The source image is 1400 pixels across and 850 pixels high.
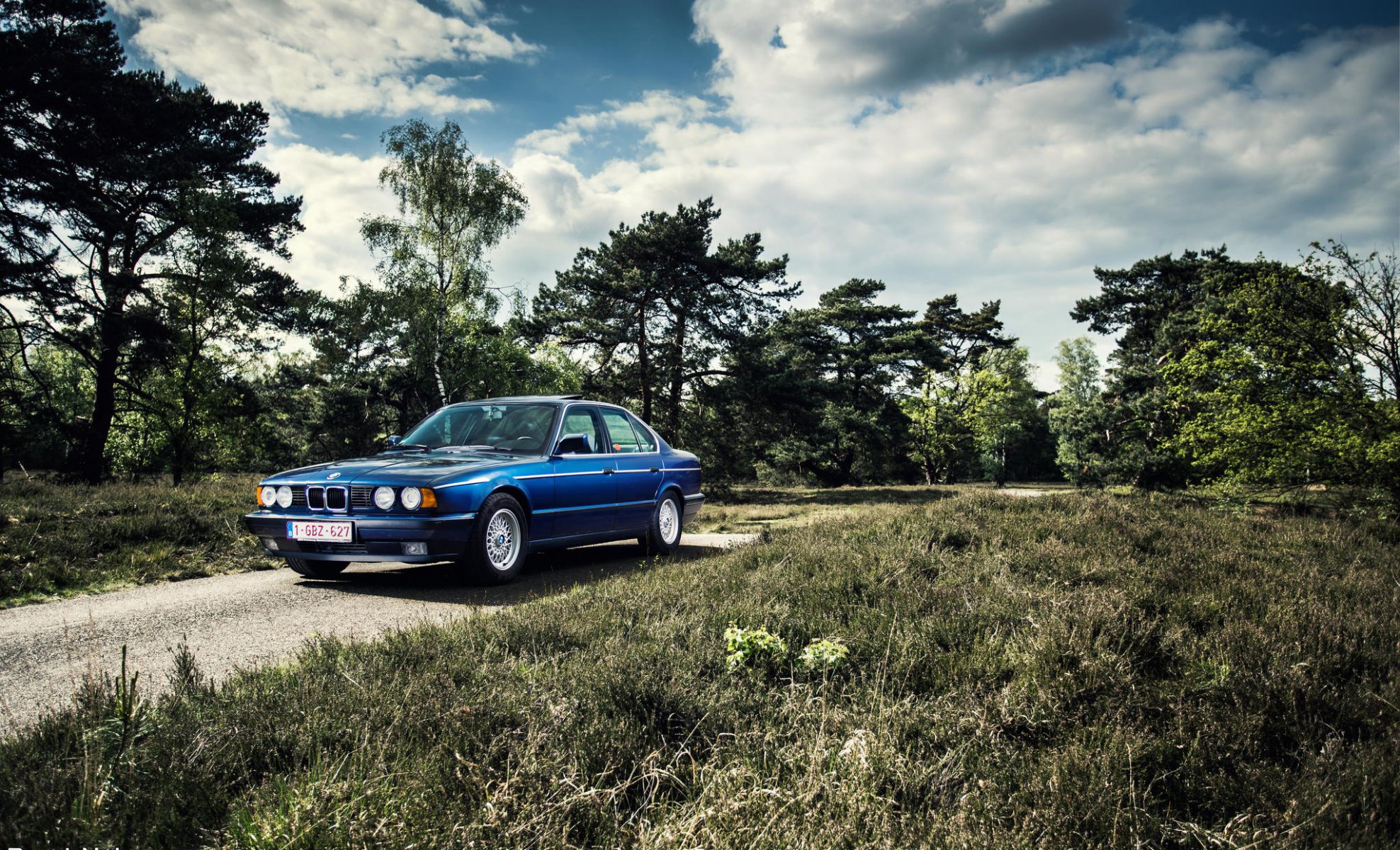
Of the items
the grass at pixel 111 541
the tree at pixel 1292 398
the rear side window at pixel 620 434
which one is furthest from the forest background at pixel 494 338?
the rear side window at pixel 620 434

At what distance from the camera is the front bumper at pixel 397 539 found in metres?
5.70

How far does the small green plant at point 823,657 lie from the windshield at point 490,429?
4.22 meters

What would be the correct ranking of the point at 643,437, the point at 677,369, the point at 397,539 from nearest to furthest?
the point at 397,539, the point at 643,437, the point at 677,369

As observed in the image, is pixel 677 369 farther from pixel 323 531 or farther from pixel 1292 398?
pixel 323 531

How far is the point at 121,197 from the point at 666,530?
809 inches

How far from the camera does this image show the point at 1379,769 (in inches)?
94.7

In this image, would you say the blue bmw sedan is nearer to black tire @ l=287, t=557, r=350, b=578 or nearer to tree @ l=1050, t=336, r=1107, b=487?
black tire @ l=287, t=557, r=350, b=578

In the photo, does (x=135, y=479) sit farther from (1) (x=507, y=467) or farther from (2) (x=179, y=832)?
(2) (x=179, y=832)

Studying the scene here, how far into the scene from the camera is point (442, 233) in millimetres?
28438

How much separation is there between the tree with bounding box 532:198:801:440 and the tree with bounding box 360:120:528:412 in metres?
2.87

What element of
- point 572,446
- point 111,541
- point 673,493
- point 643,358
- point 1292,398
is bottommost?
point 111,541

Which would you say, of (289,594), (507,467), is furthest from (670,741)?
(289,594)

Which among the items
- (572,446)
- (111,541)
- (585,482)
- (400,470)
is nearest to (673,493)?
(585,482)

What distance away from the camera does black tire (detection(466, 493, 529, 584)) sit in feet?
19.6
